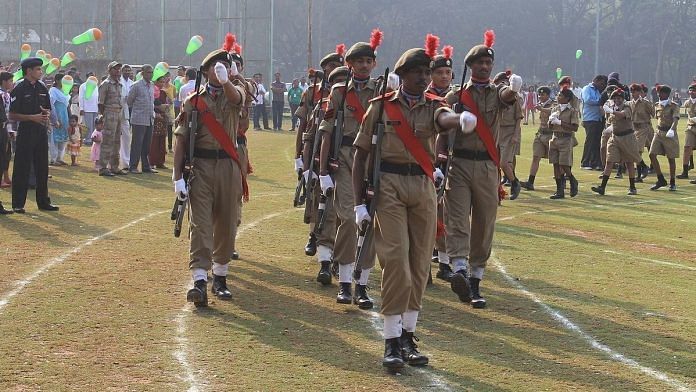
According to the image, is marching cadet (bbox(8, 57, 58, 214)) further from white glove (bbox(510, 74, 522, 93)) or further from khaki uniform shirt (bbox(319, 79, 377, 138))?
white glove (bbox(510, 74, 522, 93))

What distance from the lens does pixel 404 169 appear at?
297 inches

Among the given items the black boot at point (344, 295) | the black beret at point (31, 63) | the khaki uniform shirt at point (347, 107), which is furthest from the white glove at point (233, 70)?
the black beret at point (31, 63)

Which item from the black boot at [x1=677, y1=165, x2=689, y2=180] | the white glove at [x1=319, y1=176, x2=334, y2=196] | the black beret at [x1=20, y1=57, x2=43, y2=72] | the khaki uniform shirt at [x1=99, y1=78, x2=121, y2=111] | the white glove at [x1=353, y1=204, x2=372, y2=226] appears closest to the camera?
the white glove at [x1=353, y1=204, x2=372, y2=226]

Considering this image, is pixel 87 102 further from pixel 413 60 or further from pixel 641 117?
pixel 413 60

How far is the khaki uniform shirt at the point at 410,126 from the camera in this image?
750 cm

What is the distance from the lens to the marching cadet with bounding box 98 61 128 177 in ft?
67.9

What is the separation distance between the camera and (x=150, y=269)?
11.1 m

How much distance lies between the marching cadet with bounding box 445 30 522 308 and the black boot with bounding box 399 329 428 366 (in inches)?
77.9

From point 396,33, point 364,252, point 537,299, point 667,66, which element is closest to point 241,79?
point 364,252

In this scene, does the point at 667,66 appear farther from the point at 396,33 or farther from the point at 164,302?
the point at 164,302

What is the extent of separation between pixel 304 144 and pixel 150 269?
2108 millimetres

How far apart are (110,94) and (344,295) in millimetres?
12388

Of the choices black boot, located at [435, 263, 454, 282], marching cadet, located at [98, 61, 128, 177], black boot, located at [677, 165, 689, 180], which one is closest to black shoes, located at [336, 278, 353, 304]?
black boot, located at [435, 263, 454, 282]

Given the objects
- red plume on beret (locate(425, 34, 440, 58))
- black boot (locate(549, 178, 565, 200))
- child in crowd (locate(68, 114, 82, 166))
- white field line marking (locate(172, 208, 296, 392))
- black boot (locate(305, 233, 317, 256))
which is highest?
red plume on beret (locate(425, 34, 440, 58))
